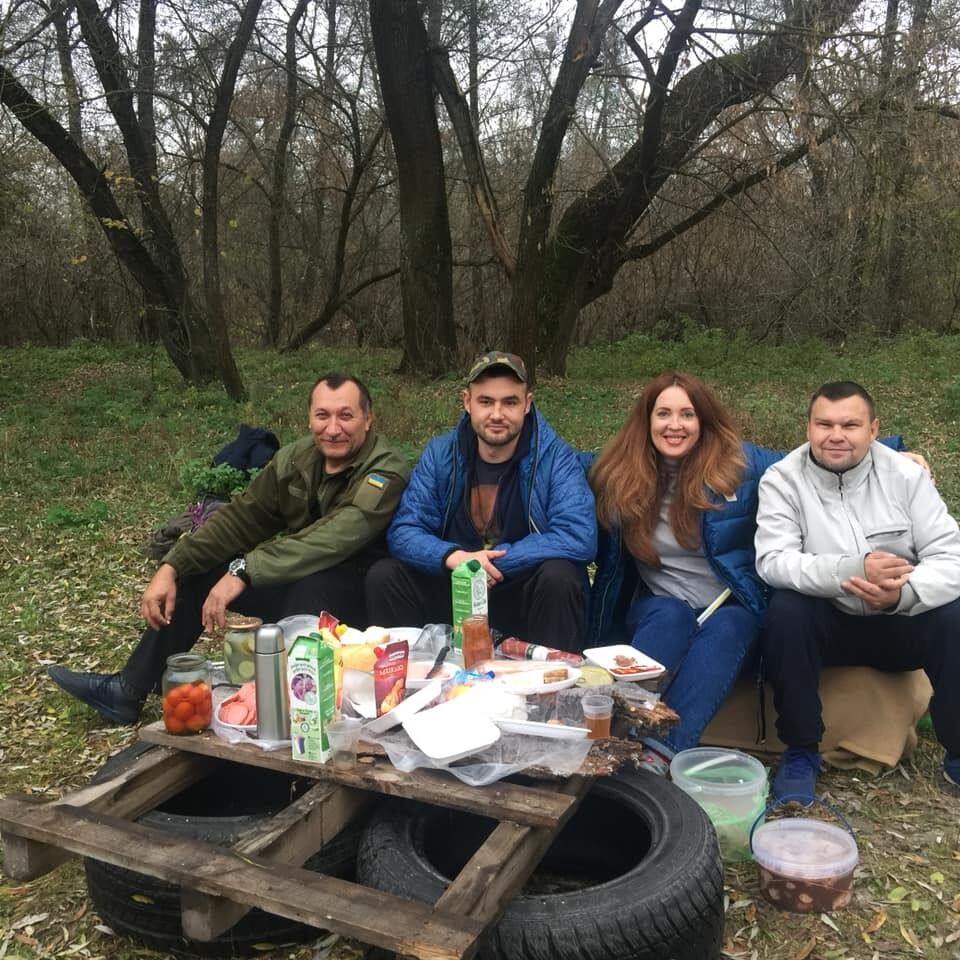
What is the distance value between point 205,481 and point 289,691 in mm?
4321

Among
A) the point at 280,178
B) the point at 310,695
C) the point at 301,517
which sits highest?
the point at 280,178

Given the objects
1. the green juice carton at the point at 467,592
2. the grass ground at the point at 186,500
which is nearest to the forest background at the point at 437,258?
the grass ground at the point at 186,500

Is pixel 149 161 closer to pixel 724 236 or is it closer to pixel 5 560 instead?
pixel 5 560

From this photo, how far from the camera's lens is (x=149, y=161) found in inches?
475

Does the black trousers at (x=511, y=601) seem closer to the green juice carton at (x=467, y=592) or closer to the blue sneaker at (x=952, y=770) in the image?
Answer: the green juice carton at (x=467, y=592)

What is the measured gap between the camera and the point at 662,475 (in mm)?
3764

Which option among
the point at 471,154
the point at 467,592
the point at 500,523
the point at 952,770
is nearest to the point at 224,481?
the point at 500,523

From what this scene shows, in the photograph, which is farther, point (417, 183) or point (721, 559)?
point (417, 183)

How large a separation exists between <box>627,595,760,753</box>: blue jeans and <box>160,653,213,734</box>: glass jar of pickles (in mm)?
1456

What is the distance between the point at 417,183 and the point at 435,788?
11.1 metres

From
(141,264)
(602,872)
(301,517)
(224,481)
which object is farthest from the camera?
(141,264)

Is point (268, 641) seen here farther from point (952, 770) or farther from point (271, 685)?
point (952, 770)

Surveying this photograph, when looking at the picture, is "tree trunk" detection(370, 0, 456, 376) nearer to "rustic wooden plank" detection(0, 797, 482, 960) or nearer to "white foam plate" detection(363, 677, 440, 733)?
"white foam plate" detection(363, 677, 440, 733)

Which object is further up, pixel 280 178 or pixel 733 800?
pixel 280 178
